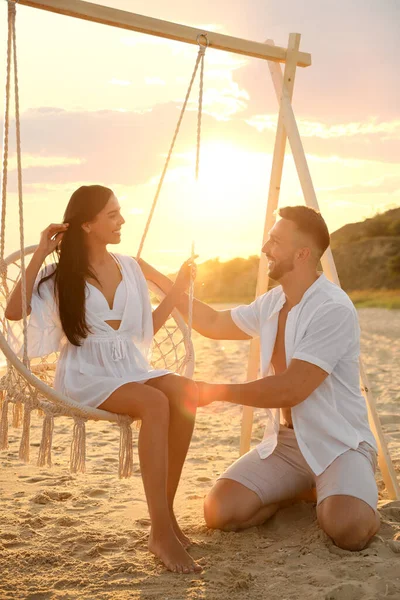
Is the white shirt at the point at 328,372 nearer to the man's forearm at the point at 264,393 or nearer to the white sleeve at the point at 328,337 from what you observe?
the white sleeve at the point at 328,337

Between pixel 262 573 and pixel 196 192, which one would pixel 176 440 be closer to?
pixel 262 573

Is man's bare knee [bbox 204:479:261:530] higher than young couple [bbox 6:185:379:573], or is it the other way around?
young couple [bbox 6:185:379:573]

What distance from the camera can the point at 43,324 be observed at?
3.11 m

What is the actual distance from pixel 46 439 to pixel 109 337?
49 cm

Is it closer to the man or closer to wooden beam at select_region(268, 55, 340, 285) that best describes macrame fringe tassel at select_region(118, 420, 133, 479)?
the man

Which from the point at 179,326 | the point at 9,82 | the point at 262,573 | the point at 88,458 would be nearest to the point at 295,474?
the point at 262,573

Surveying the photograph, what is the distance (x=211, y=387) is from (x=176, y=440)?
0.81 feet

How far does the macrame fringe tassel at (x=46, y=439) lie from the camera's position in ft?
9.78

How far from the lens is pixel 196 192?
3.41 meters

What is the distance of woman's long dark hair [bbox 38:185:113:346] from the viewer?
3062 mm

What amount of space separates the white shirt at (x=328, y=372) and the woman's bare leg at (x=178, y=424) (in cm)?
48


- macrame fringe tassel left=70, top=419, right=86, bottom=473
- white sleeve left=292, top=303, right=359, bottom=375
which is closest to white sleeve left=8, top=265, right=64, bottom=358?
macrame fringe tassel left=70, top=419, right=86, bottom=473

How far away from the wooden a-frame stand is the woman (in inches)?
29.6

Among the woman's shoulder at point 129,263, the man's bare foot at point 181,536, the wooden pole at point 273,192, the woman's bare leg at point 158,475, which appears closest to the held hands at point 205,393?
the woman's bare leg at point 158,475
